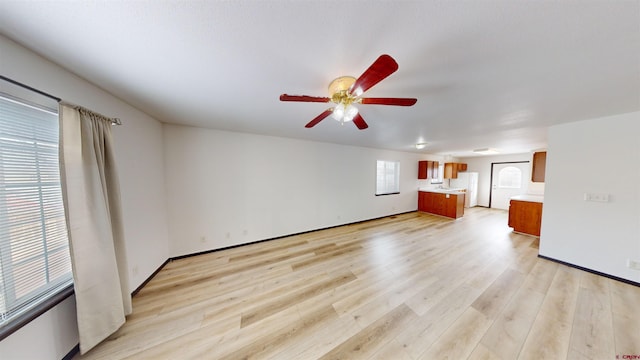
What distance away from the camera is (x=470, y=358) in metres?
1.32

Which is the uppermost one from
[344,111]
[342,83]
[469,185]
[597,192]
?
[342,83]

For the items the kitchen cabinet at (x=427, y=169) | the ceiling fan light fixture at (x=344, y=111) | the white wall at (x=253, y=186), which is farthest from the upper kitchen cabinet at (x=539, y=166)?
the ceiling fan light fixture at (x=344, y=111)

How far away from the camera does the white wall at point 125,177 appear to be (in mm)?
1096

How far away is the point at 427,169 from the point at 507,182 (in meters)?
3.16

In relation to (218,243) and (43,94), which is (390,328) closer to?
(218,243)

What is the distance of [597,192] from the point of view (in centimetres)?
239

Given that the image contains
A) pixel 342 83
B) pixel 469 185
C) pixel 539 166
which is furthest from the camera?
pixel 469 185

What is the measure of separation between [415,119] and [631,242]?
121 inches

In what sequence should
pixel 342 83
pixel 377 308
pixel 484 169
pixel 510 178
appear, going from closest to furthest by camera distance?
pixel 342 83 → pixel 377 308 → pixel 510 178 → pixel 484 169

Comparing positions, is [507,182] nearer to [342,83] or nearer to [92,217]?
[342,83]

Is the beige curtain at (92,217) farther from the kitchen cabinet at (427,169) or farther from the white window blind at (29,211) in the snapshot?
the kitchen cabinet at (427,169)

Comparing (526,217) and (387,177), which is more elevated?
(387,177)

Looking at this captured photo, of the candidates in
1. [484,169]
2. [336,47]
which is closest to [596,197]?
[336,47]

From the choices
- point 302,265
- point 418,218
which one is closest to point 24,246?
point 302,265
